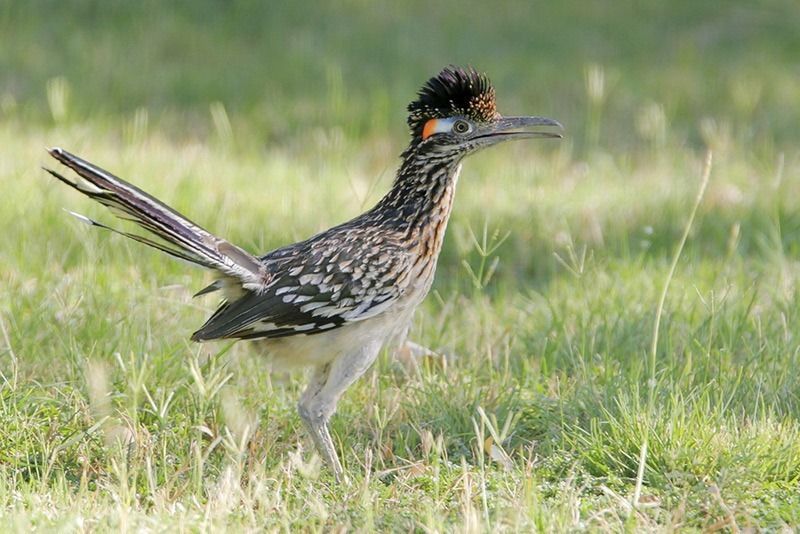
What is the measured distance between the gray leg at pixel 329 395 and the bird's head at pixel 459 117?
3.25 ft

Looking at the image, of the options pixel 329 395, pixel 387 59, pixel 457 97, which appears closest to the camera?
pixel 329 395

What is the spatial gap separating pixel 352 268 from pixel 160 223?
2.98ft

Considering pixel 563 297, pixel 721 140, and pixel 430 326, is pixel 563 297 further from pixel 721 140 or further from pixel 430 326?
pixel 721 140

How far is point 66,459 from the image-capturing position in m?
5.27

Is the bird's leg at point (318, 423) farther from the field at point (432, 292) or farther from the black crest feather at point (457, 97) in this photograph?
the black crest feather at point (457, 97)

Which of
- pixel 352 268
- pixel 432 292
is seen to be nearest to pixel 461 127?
pixel 352 268

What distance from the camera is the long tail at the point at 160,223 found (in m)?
4.86

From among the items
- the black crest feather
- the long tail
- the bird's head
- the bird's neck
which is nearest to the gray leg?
the long tail

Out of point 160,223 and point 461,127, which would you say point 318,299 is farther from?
point 461,127

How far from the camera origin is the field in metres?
4.91

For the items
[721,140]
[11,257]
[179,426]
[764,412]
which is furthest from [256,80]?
[764,412]

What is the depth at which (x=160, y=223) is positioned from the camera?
503 centimetres

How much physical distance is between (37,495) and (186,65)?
26.1ft

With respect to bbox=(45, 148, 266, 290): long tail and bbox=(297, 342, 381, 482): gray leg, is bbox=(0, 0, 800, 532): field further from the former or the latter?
bbox=(45, 148, 266, 290): long tail
